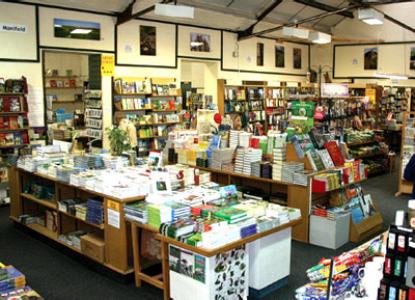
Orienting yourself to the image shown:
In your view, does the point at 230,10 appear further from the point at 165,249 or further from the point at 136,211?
the point at 165,249

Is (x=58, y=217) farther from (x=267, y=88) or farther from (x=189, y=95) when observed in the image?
(x=267, y=88)

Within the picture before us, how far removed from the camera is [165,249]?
411cm

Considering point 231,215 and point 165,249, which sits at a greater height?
point 231,215

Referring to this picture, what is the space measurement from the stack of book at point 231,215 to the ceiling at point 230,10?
295 inches

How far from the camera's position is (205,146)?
7379mm

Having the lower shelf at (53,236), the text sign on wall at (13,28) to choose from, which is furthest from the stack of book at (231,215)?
the text sign on wall at (13,28)

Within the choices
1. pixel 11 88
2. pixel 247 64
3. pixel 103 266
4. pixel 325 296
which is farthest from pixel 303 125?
pixel 247 64

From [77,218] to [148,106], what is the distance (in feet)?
19.7

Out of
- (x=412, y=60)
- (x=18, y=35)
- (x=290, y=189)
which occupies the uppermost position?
(x=412, y=60)

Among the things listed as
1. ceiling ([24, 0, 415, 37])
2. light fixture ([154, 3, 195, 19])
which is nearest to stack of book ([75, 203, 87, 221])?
light fixture ([154, 3, 195, 19])

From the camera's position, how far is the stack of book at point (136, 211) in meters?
4.42

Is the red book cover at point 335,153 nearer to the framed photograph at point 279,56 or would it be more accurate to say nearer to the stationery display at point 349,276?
the stationery display at point 349,276

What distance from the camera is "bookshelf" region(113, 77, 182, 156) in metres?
10.8

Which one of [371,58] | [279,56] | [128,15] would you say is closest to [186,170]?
[128,15]
